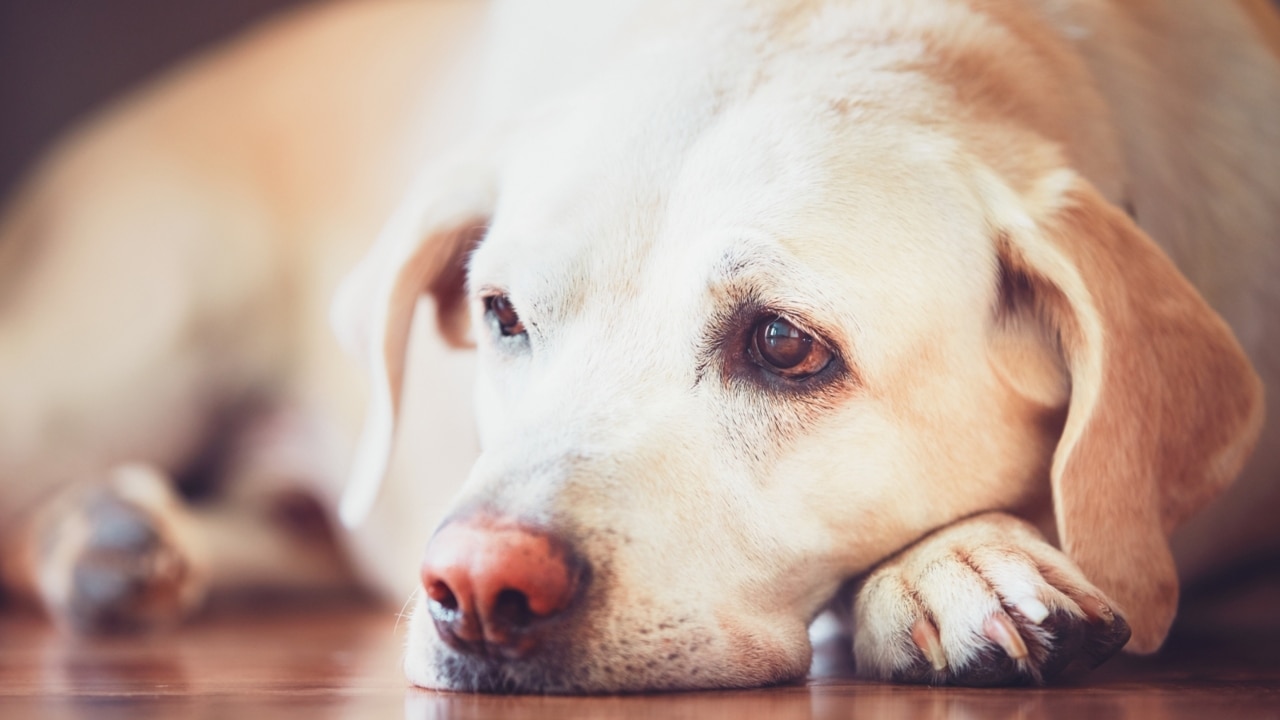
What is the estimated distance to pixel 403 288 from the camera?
231 cm

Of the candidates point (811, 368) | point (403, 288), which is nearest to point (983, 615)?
point (811, 368)

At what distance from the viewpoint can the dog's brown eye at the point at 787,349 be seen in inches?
70.4

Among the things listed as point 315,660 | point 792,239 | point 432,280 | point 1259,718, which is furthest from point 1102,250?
point 315,660

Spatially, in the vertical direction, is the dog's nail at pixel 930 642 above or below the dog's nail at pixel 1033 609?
below

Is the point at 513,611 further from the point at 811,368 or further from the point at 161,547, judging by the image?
the point at 161,547

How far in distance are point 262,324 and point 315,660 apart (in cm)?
152

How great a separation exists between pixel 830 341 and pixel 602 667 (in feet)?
1.72

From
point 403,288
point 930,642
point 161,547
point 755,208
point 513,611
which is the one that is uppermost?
point 755,208

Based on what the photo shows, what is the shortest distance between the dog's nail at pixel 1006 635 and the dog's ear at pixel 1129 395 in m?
0.24

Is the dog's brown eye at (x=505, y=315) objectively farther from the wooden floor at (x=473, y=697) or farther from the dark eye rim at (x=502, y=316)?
the wooden floor at (x=473, y=697)

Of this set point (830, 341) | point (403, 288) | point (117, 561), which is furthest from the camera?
point (117, 561)

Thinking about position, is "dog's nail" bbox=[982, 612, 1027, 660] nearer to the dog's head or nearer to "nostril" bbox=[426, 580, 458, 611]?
the dog's head

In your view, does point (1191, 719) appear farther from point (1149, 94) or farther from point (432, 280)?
point (432, 280)

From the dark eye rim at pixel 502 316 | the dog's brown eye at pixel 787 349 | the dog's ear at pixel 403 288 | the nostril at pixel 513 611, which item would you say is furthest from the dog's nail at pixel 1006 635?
the dog's ear at pixel 403 288
